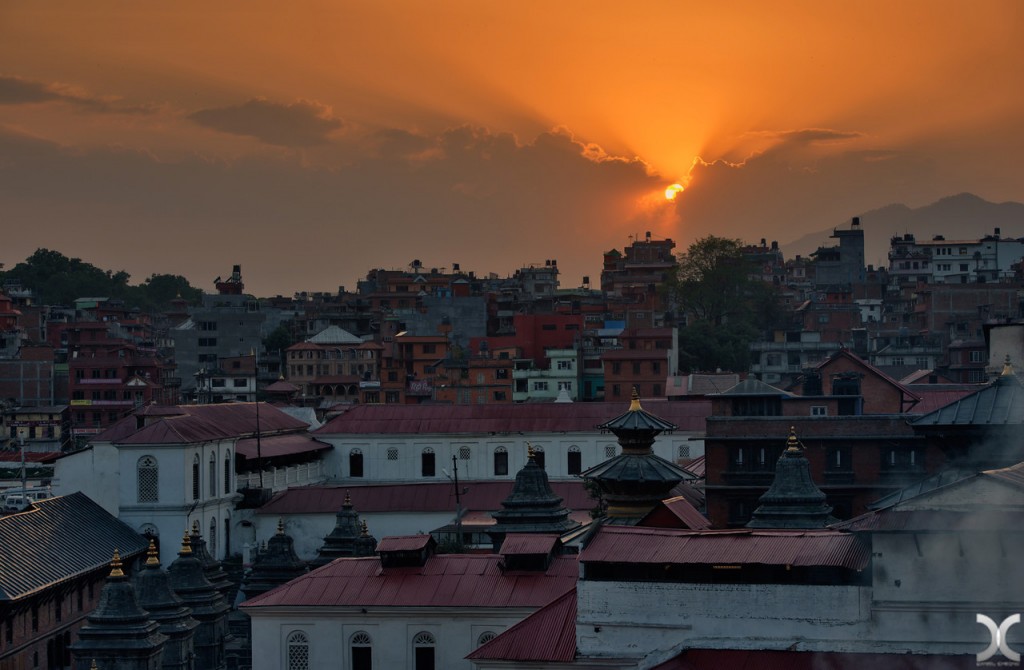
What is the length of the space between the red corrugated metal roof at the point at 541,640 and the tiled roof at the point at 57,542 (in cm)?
2101

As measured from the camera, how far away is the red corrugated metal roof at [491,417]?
90812 mm

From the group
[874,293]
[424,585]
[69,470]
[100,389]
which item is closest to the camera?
[424,585]

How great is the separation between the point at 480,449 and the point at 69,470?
22.1 m

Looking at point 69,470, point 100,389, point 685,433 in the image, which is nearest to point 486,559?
point 69,470

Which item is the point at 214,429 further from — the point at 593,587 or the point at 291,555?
the point at 593,587

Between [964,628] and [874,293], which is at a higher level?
[874,293]

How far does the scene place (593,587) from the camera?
1473 inches

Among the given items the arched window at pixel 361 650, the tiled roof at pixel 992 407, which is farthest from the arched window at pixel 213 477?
the tiled roof at pixel 992 407

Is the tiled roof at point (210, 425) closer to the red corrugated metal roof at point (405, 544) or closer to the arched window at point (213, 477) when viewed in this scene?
the arched window at point (213, 477)

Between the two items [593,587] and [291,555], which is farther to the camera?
[291,555]

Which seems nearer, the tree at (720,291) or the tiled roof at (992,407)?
the tiled roof at (992,407)

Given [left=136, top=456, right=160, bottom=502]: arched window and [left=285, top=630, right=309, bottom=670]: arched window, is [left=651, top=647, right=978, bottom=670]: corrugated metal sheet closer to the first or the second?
[left=285, top=630, right=309, bottom=670]: arched window

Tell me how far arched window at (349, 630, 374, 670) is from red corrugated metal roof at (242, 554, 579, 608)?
80 cm

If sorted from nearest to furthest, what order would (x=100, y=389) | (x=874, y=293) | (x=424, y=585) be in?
1. (x=424, y=585)
2. (x=100, y=389)
3. (x=874, y=293)
